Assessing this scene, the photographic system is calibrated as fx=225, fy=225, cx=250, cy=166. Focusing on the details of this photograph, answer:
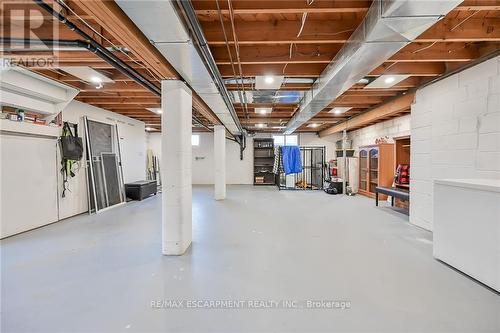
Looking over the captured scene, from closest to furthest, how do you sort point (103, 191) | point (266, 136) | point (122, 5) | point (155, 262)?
1. point (122, 5)
2. point (155, 262)
3. point (103, 191)
4. point (266, 136)

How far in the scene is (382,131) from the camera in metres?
7.04

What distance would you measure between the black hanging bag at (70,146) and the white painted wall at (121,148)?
32cm

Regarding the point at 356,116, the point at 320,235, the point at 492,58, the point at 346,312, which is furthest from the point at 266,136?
the point at 346,312

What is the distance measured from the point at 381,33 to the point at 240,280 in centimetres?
256

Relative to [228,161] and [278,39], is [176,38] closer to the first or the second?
[278,39]

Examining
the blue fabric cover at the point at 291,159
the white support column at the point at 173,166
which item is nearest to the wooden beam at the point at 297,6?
the white support column at the point at 173,166

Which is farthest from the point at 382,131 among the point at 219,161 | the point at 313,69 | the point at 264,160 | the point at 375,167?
the point at 219,161

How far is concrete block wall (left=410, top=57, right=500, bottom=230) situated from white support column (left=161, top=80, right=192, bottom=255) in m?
3.88

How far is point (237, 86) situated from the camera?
4.02 m

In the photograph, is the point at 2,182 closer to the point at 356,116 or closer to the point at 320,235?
the point at 320,235

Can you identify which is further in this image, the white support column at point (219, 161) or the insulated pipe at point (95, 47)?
the white support column at point (219, 161)

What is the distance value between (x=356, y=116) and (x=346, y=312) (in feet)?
20.6

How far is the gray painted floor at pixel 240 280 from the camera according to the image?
1697 mm

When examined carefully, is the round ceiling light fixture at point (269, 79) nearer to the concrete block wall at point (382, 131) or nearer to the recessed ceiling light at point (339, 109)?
the recessed ceiling light at point (339, 109)
